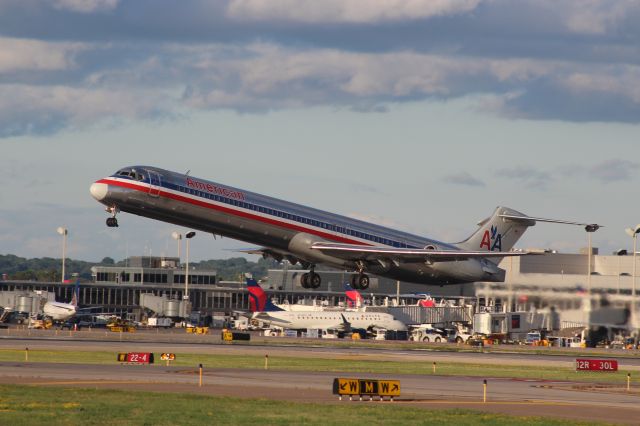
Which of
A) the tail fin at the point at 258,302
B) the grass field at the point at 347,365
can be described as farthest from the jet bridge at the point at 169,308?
the grass field at the point at 347,365

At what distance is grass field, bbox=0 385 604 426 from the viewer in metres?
Result: 38.0

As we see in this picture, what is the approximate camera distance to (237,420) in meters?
38.6

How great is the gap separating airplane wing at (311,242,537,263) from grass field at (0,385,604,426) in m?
29.5

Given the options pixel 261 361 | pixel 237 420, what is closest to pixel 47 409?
pixel 237 420

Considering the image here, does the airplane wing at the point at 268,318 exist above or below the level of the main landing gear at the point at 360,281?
below

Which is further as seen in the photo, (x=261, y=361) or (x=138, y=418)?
(x=261, y=361)

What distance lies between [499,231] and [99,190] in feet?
128

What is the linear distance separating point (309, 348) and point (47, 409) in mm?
56598

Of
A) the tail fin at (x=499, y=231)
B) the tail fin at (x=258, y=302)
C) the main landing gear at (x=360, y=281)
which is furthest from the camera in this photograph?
the tail fin at (x=258, y=302)

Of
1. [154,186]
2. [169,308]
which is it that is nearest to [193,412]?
[154,186]

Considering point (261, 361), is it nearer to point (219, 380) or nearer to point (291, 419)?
point (219, 380)

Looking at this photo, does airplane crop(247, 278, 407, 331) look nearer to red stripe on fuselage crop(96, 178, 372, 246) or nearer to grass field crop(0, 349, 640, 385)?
grass field crop(0, 349, 640, 385)

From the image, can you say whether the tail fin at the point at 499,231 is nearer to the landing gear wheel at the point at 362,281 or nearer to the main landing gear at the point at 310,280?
the landing gear wheel at the point at 362,281

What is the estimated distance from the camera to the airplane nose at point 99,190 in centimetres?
6538
